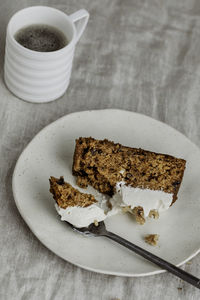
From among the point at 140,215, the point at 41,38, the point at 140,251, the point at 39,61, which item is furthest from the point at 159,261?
the point at 41,38

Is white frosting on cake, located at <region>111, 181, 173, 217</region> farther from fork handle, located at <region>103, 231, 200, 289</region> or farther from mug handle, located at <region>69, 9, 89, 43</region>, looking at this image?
mug handle, located at <region>69, 9, 89, 43</region>

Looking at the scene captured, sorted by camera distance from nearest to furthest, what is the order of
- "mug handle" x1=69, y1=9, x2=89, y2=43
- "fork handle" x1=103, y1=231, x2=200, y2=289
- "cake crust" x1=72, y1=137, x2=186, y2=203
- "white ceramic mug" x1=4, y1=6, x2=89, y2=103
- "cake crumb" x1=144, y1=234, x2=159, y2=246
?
"fork handle" x1=103, y1=231, x2=200, y2=289
"cake crumb" x1=144, y1=234, x2=159, y2=246
"cake crust" x1=72, y1=137, x2=186, y2=203
"white ceramic mug" x1=4, y1=6, x2=89, y2=103
"mug handle" x1=69, y1=9, x2=89, y2=43

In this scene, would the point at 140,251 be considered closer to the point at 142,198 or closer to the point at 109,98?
the point at 142,198

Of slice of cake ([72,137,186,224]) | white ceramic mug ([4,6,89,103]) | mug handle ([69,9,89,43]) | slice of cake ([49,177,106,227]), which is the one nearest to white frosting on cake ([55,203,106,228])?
slice of cake ([49,177,106,227])

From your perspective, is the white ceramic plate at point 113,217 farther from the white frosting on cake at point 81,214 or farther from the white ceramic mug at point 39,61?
the white ceramic mug at point 39,61

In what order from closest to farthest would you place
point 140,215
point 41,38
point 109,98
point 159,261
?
1. point 159,261
2. point 140,215
3. point 41,38
4. point 109,98

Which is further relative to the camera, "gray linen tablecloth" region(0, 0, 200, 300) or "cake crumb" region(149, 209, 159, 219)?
"cake crumb" region(149, 209, 159, 219)

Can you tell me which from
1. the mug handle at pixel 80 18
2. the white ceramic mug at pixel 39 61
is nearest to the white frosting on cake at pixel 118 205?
the white ceramic mug at pixel 39 61
